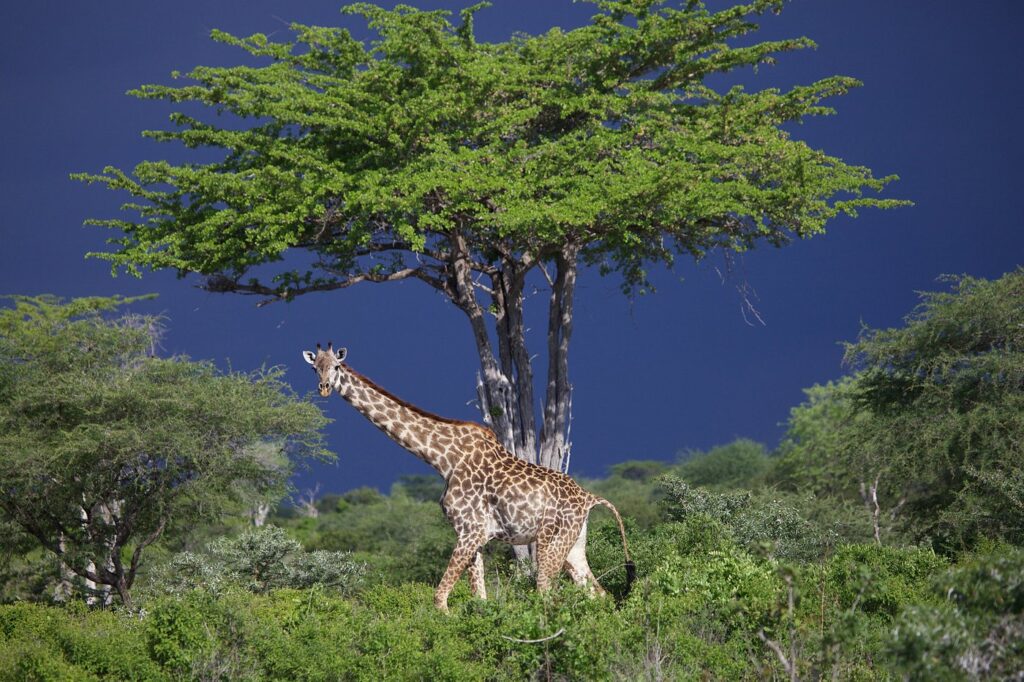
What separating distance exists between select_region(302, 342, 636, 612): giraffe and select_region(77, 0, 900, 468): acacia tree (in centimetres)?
429

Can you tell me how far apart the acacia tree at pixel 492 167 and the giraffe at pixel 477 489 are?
4.29 meters

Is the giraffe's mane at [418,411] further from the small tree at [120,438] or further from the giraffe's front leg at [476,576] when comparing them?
the small tree at [120,438]

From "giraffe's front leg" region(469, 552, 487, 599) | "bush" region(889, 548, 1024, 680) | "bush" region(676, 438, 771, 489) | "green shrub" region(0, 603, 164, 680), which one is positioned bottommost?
"bush" region(889, 548, 1024, 680)

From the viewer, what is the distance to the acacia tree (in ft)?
61.2

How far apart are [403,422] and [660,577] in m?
3.39

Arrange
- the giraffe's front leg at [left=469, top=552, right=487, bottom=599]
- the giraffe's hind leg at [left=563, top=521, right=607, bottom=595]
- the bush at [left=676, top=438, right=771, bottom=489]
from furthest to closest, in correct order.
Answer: the bush at [left=676, top=438, right=771, bottom=489] < the giraffe's hind leg at [left=563, top=521, right=607, bottom=595] < the giraffe's front leg at [left=469, top=552, right=487, bottom=599]

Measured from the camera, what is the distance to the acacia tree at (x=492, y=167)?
61.2 feet

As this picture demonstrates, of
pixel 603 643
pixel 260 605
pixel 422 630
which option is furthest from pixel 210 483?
pixel 603 643

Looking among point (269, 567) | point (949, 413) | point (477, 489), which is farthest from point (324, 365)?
point (949, 413)

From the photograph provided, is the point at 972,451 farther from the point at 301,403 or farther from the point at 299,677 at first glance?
the point at 299,677

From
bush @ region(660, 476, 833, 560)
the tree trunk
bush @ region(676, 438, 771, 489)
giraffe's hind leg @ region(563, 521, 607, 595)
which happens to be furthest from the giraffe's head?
bush @ region(676, 438, 771, 489)

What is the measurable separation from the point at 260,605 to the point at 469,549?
3193 millimetres

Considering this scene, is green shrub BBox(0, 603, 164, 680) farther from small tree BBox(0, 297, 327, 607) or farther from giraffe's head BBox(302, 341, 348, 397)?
small tree BBox(0, 297, 327, 607)

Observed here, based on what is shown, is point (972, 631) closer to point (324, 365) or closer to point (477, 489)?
point (477, 489)
